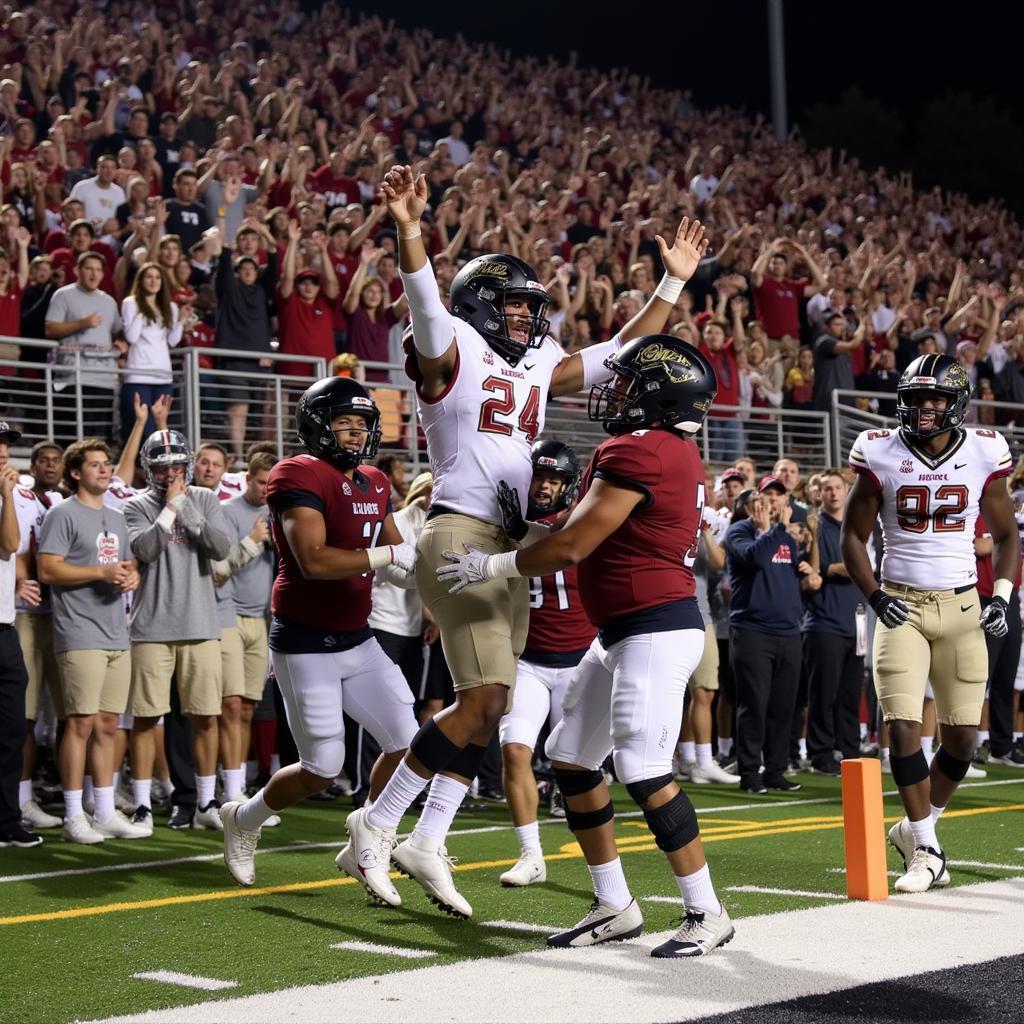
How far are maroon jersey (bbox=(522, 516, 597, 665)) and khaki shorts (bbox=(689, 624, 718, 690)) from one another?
290 centimetres

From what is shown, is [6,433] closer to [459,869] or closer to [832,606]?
[459,869]

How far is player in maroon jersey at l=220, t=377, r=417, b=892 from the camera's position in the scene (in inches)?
234

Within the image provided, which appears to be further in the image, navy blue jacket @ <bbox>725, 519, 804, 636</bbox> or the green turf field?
navy blue jacket @ <bbox>725, 519, 804, 636</bbox>

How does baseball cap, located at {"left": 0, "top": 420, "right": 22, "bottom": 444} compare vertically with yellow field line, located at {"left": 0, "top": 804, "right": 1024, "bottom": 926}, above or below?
above

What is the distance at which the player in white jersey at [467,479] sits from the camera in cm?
525

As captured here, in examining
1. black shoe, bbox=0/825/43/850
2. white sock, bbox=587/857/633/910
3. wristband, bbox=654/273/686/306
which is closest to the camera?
white sock, bbox=587/857/633/910

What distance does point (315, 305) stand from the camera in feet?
41.8

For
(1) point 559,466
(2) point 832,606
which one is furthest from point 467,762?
(2) point 832,606

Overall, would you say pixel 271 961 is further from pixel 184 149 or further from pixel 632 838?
pixel 184 149

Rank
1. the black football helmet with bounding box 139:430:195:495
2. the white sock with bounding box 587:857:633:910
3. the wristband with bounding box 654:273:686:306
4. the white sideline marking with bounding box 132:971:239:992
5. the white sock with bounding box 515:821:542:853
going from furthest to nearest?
the black football helmet with bounding box 139:430:195:495 → the white sock with bounding box 515:821:542:853 → the wristband with bounding box 654:273:686:306 → the white sock with bounding box 587:857:633:910 → the white sideline marking with bounding box 132:971:239:992

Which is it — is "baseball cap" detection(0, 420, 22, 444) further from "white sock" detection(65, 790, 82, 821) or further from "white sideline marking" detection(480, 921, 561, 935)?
"white sideline marking" detection(480, 921, 561, 935)

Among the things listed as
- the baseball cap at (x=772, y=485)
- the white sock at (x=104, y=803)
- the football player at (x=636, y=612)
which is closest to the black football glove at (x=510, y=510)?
the football player at (x=636, y=612)

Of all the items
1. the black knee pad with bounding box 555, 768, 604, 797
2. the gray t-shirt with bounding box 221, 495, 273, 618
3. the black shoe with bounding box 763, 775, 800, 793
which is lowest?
the black shoe with bounding box 763, 775, 800, 793

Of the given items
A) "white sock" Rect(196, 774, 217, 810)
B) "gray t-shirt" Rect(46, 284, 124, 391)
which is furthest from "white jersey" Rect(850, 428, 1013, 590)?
"gray t-shirt" Rect(46, 284, 124, 391)
